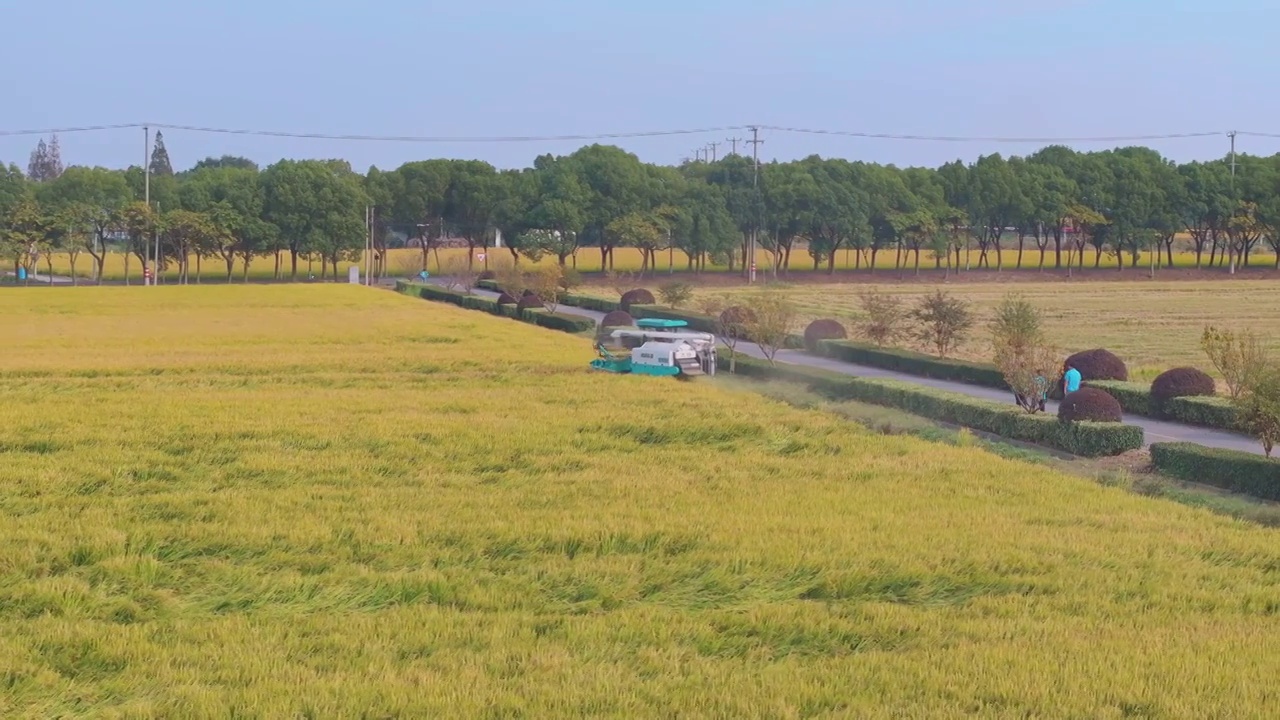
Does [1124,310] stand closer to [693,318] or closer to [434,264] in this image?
[693,318]

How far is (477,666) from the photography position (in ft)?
24.6

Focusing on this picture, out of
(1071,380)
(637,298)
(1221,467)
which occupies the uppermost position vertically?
(637,298)

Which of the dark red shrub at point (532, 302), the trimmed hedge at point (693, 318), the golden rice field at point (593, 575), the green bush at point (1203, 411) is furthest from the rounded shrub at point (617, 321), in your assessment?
the golden rice field at point (593, 575)

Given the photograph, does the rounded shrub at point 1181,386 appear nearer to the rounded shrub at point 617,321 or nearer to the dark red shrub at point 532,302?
the rounded shrub at point 617,321

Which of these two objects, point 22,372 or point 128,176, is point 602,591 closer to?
point 22,372

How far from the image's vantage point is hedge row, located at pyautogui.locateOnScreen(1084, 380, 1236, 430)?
20.2m

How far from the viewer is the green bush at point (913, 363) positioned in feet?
86.2

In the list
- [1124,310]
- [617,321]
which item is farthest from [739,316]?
[1124,310]

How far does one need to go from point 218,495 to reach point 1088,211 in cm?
9104

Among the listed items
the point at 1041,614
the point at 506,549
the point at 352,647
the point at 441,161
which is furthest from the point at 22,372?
the point at 441,161

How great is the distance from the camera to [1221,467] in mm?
15008

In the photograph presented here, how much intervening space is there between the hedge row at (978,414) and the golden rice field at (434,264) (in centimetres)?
6842

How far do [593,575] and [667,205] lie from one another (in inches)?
3352

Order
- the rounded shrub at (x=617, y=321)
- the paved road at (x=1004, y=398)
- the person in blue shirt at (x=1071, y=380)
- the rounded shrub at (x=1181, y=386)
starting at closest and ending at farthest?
1. the paved road at (x=1004, y=398)
2. the rounded shrub at (x=1181, y=386)
3. the person in blue shirt at (x=1071, y=380)
4. the rounded shrub at (x=617, y=321)
